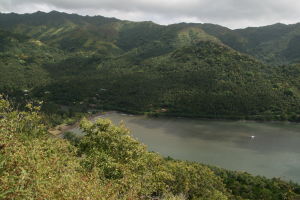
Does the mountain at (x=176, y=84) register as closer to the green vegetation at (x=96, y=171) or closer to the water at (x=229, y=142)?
the water at (x=229, y=142)

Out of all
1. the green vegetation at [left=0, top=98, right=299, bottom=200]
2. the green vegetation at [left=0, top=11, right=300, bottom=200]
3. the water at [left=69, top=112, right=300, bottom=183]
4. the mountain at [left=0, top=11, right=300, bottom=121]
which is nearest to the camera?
the green vegetation at [left=0, top=98, right=299, bottom=200]

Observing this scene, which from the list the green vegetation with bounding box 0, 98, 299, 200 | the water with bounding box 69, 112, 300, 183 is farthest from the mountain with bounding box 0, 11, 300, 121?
the green vegetation with bounding box 0, 98, 299, 200

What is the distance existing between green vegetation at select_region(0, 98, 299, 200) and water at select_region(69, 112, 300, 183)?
35.0 ft

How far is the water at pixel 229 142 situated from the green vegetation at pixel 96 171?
10656 mm

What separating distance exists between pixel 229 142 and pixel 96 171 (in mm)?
55768

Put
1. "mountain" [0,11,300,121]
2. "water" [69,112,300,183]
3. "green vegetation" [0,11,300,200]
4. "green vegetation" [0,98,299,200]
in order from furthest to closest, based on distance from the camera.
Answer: "mountain" [0,11,300,121] → "water" [69,112,300,183] → "green vegetation" [0,11,300,200] → "green vegetation" [0,98,299,200]

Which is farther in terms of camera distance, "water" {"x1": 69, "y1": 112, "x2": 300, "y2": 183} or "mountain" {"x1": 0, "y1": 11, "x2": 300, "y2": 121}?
"mountain" {"x1": 0, "y1": 11, "x2": 300, "y2": 121}

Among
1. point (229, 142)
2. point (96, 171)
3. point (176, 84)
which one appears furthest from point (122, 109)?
point (96, 171)

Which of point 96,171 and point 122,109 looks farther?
point 122,109

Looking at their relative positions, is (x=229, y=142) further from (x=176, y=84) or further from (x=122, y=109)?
(x=176, y=84)

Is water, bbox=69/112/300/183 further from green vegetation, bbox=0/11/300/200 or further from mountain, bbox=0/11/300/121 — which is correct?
mountain, bbox=0/11/300/121

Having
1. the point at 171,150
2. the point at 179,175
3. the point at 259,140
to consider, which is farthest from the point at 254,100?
the point at 179,175

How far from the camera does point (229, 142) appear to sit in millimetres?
66875

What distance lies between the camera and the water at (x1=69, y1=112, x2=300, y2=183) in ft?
178
